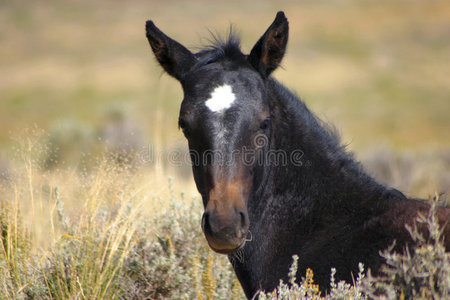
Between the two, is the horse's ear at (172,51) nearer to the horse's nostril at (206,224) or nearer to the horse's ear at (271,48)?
the horse's ear at (271,48)

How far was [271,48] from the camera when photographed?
351cm

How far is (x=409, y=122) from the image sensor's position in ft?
110

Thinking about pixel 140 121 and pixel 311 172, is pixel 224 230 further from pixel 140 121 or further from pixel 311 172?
pixel 140 121

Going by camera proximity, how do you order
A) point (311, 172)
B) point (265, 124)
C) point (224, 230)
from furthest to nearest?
point (311, 172) < point (265, 124) < point (224, 230)

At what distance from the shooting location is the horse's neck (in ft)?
10.8

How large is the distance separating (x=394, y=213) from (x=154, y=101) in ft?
121

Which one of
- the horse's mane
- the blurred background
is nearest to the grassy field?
the blurred background

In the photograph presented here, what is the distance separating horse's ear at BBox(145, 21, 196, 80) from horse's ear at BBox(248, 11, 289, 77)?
512 millimetres

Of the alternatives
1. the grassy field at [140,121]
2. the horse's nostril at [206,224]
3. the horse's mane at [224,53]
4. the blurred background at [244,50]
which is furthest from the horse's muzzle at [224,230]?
the blurred background at [244,50]

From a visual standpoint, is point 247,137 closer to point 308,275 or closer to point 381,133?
point 308,275

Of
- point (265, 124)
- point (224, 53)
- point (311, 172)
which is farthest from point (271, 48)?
point (311, 172)

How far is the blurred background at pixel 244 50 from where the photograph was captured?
3053 centimetres

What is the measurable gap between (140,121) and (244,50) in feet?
20.2

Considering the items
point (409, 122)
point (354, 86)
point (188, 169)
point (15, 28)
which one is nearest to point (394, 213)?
point (188, 169)
